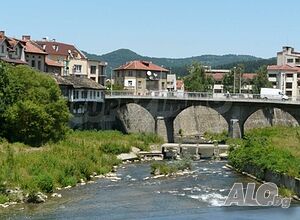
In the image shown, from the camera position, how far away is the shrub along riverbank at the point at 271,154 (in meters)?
39.3

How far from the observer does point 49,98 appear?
50.9 m

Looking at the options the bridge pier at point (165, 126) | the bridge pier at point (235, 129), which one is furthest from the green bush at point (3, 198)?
the bridge pier at point (235, 129)

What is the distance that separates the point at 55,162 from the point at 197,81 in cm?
7516

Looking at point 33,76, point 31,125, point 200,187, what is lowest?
point 200,187

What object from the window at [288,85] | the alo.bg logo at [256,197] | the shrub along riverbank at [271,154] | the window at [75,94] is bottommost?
the alo.bg logo at [256,197]

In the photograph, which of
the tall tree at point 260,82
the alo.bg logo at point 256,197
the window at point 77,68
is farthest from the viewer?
the tall tree at point 260,82

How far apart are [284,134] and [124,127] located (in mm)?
22408

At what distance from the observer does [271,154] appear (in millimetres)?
42594

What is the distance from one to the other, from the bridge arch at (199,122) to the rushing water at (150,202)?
42153 millimetres

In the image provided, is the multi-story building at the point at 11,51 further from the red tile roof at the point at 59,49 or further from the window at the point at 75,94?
the red tile roof at the point at 59,49

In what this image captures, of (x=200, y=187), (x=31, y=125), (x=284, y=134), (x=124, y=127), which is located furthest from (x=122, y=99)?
(x=200, y=187)

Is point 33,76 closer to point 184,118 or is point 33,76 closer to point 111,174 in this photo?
point 111,174

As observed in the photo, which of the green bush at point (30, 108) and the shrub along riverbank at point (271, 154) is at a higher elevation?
the green bush at point (30, 108)

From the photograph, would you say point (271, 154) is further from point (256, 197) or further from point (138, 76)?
point (138, 76)
